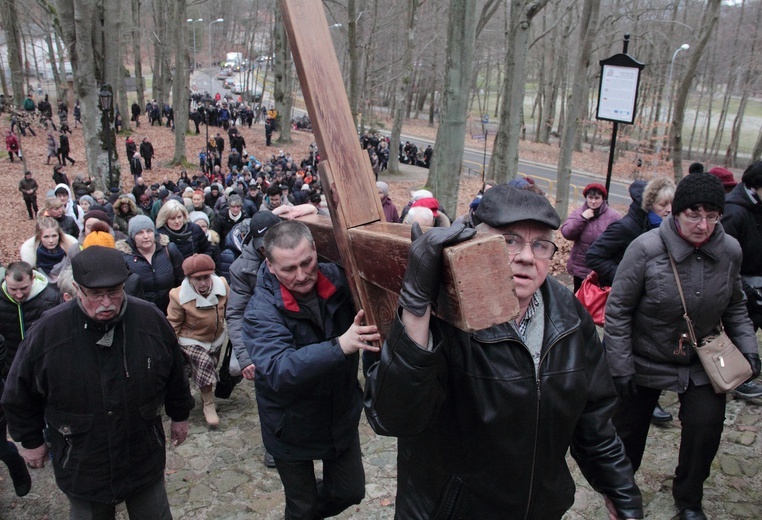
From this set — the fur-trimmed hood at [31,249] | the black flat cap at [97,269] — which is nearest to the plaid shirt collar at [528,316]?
the black flat cap at [97,269]

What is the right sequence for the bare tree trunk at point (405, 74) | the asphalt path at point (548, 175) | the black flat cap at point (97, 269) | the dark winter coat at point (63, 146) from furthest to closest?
1. the asphalt path at point (548, 175)
2. the dark winter coat at point (63, 146)
3. the bare tree trunk at point (405, 74)
4. the black flat cap at point (97, 269)

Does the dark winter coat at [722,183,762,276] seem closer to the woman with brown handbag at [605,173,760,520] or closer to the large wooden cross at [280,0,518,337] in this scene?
the woman with brown handbag at [605,173,760,520]

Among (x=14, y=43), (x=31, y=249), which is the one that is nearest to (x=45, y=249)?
(x=31, y=249)

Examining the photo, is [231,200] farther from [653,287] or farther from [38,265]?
[653,287]

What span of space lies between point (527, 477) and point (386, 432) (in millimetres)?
575

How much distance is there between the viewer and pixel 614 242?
468 centimetres

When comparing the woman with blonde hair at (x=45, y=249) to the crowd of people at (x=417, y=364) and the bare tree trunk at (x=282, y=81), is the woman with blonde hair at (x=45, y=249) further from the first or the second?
the bare tree trunk at (x=282, y=81)

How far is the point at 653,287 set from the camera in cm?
337

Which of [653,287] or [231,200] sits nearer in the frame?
[653,287]

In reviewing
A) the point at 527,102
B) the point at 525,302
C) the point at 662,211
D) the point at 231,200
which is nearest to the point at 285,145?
the point at 231,200

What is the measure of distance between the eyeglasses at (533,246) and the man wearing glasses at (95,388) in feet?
6.66

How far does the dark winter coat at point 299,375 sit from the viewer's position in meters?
2.77

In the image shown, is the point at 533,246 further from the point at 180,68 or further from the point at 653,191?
the point at 180,68

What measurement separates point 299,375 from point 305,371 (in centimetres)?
4
